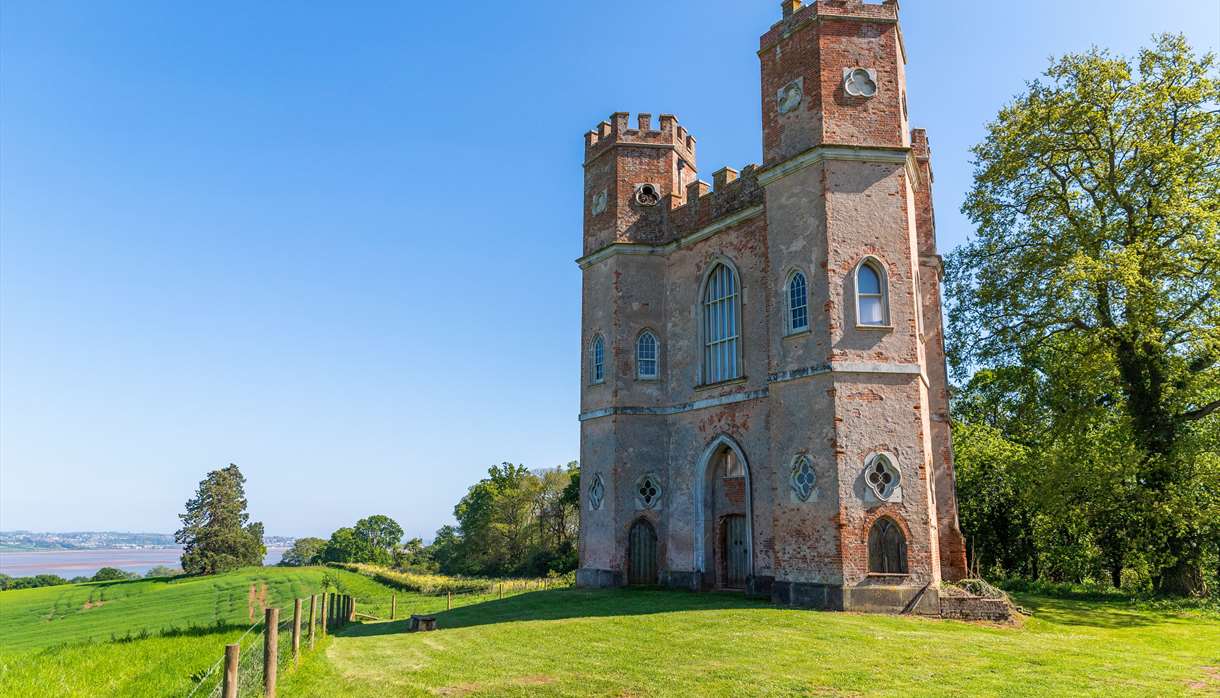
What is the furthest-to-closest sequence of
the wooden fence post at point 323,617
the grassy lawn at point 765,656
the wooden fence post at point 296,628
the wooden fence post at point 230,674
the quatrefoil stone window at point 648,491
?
the quatrefoil stone window at point 648,491 → the wooden fence post at point 323,617 → the wooden fence post at point 296,628 → the grassy lawn at point 765,656 → the wooden fence post at point 230,674

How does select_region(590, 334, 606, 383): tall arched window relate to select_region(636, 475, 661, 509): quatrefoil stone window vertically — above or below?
above

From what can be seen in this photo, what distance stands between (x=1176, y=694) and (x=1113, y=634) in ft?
21.7

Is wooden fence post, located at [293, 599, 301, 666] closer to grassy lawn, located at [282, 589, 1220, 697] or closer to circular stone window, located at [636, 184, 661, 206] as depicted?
grassy lawn, located at [282, 589, 1220, 697]

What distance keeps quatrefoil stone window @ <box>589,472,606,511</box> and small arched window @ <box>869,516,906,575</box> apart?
893 centimetres

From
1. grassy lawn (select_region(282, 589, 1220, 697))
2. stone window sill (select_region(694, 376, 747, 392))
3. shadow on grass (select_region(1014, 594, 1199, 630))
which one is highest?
stone window sill (select_region(694, 376, 747, 392))

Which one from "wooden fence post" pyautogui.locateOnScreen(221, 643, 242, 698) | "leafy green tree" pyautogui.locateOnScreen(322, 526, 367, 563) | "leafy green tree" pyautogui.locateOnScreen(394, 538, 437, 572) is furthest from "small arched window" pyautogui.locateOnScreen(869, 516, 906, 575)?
"leafy green tree" pyautogui.locateOnScreen(322, 526, 367, 563)

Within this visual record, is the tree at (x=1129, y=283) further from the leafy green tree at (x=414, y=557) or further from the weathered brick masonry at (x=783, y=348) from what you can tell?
the leafy green tree at (x=414, y=557)

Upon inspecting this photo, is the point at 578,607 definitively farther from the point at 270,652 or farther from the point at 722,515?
the point at 270,652

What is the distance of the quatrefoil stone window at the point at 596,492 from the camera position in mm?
23375

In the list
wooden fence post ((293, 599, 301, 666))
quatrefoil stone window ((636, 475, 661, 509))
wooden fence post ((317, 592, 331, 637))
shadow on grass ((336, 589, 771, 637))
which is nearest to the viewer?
wooden fence post ((293, 599, 301, 666))

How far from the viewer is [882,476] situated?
55.0 feet

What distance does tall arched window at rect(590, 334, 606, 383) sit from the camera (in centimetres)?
2441

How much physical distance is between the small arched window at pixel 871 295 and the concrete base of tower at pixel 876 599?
5878 millimetres

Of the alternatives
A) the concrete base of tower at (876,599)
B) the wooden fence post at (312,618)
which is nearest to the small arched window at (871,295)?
the concrete base of tower at (876,599)
